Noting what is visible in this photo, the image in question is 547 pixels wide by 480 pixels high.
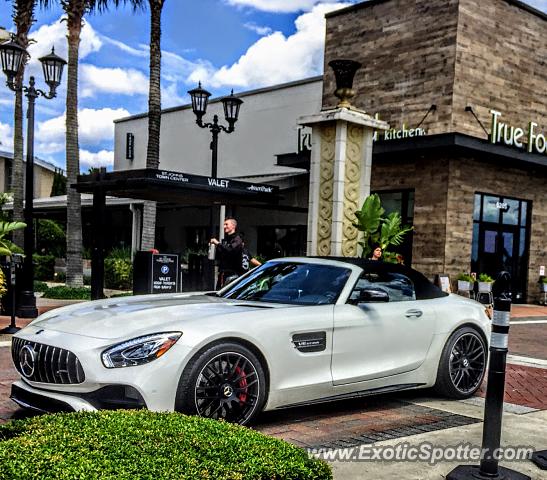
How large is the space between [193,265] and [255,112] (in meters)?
11.5

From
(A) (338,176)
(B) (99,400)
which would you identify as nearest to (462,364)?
(B) (99,400)

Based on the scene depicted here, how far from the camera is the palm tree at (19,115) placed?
21078mm

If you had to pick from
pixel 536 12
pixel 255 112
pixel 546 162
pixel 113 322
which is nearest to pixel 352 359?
pixel 113 322

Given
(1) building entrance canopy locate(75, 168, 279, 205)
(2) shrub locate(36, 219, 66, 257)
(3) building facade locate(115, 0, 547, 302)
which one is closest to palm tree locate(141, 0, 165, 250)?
(3) building facade locate(115, 0, 547, 302)

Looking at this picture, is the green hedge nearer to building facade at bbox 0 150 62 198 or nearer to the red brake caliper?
the red brake caliper

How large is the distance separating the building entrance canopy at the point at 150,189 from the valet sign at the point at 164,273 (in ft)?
3.25

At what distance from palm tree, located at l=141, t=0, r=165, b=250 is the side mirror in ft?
41.3

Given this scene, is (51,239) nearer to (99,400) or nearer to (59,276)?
(59,276)

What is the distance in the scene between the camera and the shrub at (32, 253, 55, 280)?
23188 millimetres

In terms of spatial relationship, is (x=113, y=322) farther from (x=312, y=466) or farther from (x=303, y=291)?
(x=312, y=466)

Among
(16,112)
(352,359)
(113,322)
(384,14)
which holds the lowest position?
(352,359)

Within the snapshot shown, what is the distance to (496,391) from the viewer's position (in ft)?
13.2

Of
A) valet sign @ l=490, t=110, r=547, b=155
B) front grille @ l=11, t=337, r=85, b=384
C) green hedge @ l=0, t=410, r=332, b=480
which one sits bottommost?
front grille @ l=11, t=337, r=85, b=384

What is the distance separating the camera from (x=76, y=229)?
18.3m
